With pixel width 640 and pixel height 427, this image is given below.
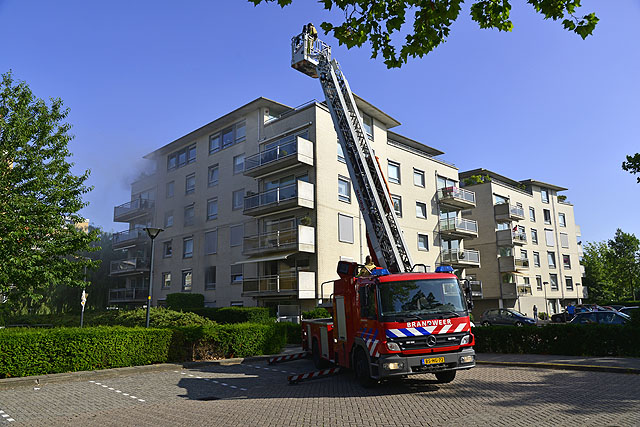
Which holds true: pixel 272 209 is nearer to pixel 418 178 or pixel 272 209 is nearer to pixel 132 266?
pixel 418 178

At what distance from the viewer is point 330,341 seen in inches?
468

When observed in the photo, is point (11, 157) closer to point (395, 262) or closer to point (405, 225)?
point (395, 262)

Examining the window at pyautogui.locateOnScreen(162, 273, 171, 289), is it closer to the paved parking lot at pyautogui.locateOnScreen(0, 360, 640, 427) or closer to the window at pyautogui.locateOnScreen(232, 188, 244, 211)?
the window at pyautogui.locateOnScreen(232, 188, 244, 211)

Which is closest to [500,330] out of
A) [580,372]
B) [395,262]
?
[580,372]

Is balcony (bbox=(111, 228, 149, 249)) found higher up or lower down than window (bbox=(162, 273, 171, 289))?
higher up

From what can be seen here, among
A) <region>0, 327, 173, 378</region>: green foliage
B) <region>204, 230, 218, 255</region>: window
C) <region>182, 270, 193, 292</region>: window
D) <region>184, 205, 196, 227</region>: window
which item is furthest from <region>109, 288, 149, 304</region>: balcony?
<region>0, 327, 173, 378</region>: green foliage

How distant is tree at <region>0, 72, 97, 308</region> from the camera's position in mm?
14125

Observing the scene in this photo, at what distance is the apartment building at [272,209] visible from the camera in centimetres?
2752

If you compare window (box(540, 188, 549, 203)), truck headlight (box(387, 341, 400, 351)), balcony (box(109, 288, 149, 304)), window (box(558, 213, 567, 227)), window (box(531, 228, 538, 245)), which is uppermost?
window (box(540, 188, 549, 203))

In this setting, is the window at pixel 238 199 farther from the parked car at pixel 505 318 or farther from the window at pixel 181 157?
the parked car at pixel 505 318

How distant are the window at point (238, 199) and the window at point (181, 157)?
21.9 feet

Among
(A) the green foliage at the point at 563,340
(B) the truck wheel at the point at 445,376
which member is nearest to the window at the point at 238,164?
(A) the green foliage at the point at 563,340

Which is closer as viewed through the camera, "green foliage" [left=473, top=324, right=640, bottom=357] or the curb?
the curb

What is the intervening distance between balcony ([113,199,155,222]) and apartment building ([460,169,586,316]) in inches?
1161
